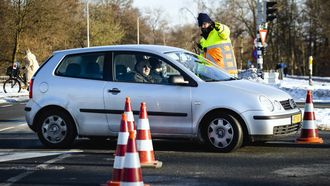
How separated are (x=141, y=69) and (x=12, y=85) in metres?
20.6

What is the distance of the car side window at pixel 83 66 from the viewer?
9.28 metres

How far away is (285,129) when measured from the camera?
8.59m

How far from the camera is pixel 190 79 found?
8695mm

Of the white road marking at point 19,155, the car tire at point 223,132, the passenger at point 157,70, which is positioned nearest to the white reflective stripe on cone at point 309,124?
the car tire at point 223,132

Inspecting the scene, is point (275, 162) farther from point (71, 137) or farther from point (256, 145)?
point (71, 137)

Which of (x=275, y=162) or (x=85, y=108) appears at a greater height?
(x=85, y=108)

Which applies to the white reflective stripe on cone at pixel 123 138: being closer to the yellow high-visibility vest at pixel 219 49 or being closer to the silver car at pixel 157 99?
the silver car at pixel 157 99

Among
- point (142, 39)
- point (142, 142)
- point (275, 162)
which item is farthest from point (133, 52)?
point (142, 39)

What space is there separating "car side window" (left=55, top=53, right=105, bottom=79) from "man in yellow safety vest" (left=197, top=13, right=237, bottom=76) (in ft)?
10.9

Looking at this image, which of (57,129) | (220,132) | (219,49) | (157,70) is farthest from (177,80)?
(219,49)

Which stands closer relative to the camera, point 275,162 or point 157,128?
point 275,162

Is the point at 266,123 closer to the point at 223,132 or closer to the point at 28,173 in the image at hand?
the point at 223,132

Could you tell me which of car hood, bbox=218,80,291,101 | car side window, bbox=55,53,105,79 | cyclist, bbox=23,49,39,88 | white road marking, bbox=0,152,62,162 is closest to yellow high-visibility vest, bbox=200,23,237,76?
car hood, bbox=218,80,291,101

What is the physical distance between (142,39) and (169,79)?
81808 millimetres
